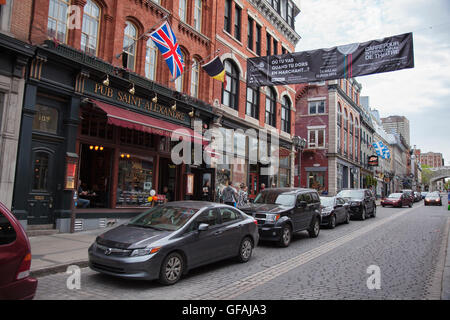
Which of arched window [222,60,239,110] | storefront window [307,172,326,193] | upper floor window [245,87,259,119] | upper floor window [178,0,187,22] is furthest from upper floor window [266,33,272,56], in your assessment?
storefront window [307,172,326,193]

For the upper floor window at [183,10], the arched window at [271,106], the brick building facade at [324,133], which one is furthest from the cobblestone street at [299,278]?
the brick building facade at [324,133]

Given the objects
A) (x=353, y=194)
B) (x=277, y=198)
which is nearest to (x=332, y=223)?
(x=277, y=198)

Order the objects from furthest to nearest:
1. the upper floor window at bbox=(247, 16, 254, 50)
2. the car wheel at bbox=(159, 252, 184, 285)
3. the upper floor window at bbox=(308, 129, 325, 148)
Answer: the upper floor window at bbox=(308, 129, 325, 148)
the upper floor window at bbox=(247, 16, 254, 50)
the car wheel at bbox=(159, 252, 184, 285)

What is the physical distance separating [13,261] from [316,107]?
132 ft

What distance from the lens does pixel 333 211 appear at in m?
15.3

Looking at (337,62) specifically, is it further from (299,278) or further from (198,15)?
(299,278)

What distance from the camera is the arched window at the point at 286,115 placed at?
86.1ft

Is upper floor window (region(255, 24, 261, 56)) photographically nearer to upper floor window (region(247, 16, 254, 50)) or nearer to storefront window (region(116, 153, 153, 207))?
upper floor window (region(247, 16, 254, 50))

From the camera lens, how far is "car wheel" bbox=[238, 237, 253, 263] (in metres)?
8.07

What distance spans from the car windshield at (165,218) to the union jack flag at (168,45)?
7496 millimetres

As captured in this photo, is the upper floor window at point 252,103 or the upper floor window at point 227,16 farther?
the upper floor window at point 252,103

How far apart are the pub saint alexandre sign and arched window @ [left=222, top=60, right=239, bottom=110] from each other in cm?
423

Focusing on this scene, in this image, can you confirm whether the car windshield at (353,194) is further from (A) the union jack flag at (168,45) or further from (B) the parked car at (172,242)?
(B) the parked car at (172,242)

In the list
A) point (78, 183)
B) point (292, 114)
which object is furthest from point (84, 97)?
point (292, 114)
